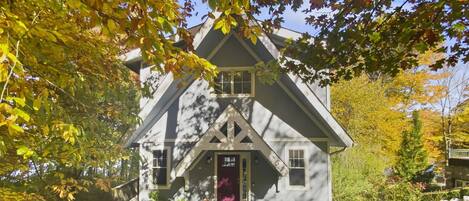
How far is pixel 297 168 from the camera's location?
1220 cm

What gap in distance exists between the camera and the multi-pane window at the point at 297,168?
1216 cm

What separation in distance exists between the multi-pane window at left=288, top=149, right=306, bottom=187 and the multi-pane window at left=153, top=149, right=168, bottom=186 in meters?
4.01

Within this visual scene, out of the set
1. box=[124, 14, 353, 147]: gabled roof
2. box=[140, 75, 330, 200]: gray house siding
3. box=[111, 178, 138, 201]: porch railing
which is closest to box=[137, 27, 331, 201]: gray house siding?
box=[140, 75, 330, 200]: gray house siding

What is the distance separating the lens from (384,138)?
68.0 ft

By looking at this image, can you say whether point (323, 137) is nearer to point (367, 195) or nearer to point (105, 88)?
point (367, 195)

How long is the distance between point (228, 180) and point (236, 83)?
10.5ft

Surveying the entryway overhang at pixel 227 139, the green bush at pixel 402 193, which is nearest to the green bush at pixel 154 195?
the entryway overhang at pixel 227 139

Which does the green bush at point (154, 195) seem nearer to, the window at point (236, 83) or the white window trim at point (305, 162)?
the window at point (236, 83)

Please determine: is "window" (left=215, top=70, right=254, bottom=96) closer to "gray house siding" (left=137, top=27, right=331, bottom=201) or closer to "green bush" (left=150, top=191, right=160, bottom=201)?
"gray house siding" (left=137, top=27, right=331, bottom=201)

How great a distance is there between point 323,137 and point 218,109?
3494 mm

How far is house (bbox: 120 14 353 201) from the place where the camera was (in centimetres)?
1205

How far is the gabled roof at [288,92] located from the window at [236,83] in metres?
1.06

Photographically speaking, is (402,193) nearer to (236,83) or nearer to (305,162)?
(305,162)

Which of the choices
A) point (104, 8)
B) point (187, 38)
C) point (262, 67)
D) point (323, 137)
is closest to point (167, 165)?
point (323, 137)
